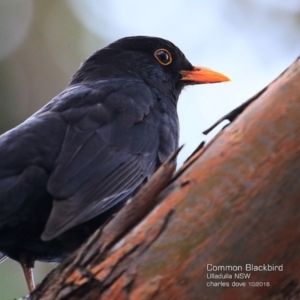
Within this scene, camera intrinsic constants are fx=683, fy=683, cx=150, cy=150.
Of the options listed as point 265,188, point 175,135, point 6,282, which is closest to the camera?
point 265,188

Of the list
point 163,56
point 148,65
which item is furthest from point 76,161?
point 163,56

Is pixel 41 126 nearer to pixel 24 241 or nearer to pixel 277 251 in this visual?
pixel 24 241

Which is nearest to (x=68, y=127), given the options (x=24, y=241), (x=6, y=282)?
(x=24, y=241)

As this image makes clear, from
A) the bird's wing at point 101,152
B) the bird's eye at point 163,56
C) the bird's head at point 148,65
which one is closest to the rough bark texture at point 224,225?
the bird's wing at point 101,152

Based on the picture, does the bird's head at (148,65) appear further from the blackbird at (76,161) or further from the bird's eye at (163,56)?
the blackbird at (76,161)

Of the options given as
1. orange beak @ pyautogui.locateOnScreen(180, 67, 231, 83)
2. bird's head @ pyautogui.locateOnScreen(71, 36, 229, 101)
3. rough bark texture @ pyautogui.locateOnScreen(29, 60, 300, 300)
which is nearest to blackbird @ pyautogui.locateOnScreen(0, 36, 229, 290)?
bird's head @ pyautogui.locateOnScreen(71, 36, 229, 101)

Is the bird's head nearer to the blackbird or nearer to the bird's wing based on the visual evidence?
the blackbird
